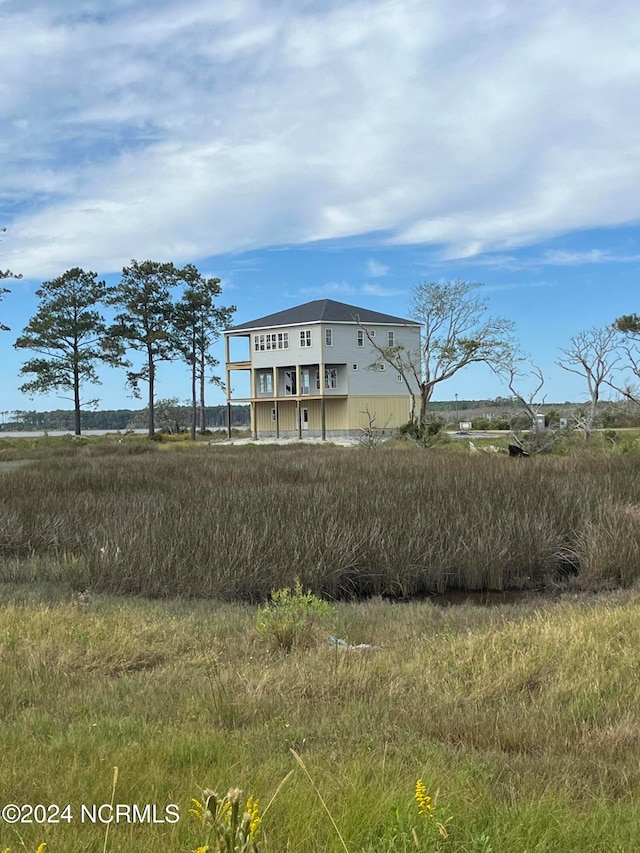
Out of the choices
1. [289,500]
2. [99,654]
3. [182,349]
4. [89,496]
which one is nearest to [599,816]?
[99,654]

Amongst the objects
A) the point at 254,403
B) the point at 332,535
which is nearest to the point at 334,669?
the point at 332,535

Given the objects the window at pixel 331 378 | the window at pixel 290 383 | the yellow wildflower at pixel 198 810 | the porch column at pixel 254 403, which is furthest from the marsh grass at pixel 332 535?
the porch column at pixel 254 403

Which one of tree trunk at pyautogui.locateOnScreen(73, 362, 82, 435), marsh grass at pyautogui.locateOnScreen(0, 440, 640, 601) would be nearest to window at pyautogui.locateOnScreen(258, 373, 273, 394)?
tree trunk at pyautogui.locateOnScreen(73, 362, 82, 435)

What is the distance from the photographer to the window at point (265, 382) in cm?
5053

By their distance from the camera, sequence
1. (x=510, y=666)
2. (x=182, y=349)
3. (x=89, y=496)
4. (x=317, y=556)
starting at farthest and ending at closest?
(x=182, y=349), (x=89, y=496), (x=317, y=556), (x=510, y=666)

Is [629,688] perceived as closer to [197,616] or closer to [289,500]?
[197,616]

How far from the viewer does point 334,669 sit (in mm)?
5133

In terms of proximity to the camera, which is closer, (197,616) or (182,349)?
(197,616)

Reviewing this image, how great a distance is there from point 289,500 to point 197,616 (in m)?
4.43

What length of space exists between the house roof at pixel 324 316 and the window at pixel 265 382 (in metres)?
3.32

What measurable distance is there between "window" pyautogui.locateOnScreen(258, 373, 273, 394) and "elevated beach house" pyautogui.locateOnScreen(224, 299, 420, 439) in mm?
558

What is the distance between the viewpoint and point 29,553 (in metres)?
11.0

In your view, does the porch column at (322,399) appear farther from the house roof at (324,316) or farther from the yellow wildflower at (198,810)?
the yellow wildflower at (198,810)

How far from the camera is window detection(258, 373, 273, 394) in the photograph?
50531mm
